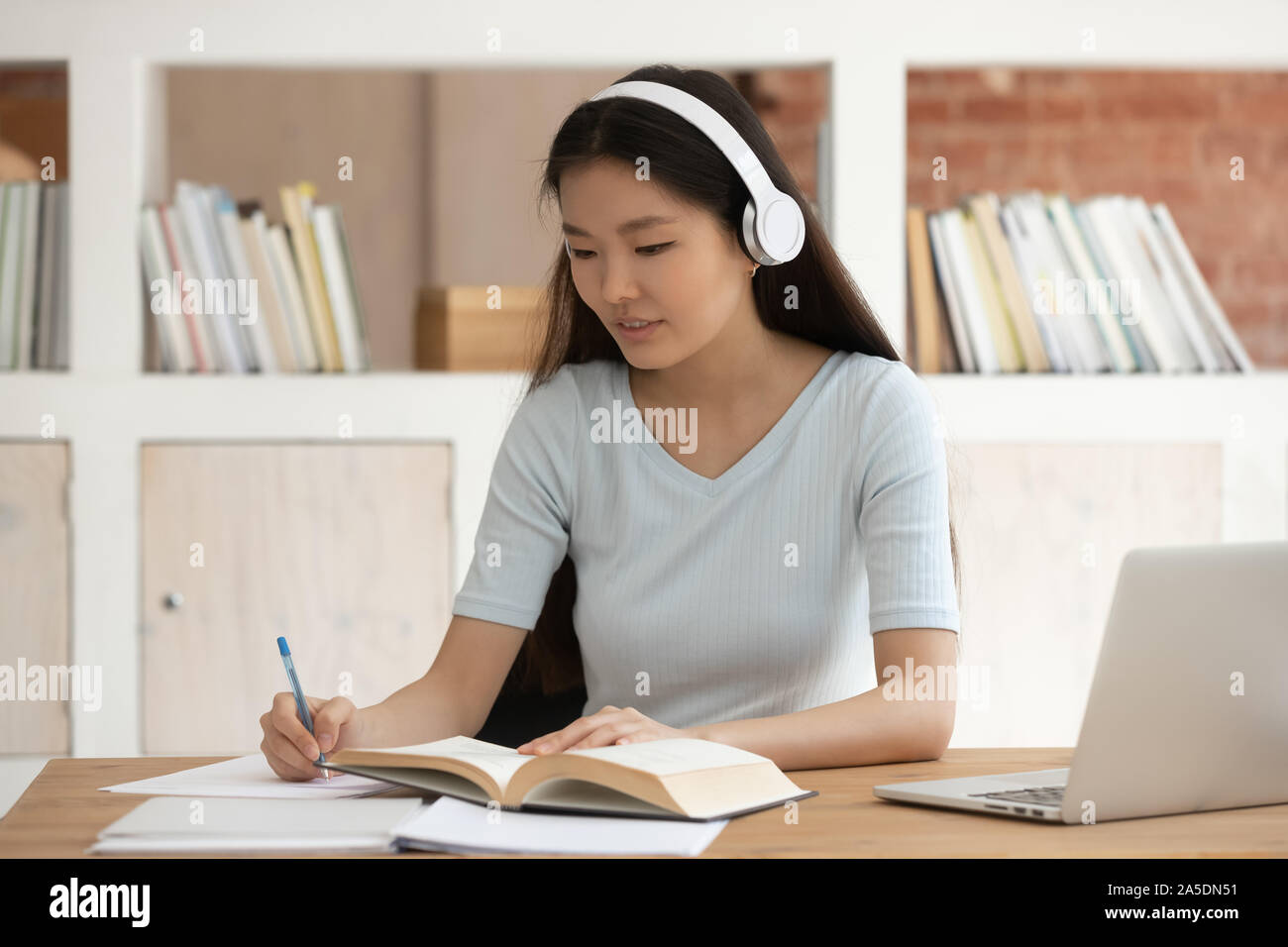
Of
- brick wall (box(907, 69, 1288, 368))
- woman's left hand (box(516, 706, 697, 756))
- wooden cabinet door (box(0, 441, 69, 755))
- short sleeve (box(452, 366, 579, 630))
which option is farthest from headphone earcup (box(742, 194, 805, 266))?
brick wall (box(907, 69, 1288, 368))

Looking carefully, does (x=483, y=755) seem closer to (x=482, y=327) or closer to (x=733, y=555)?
(x=733, y=555)

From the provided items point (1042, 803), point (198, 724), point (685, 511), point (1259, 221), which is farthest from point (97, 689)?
point (1259, 221)

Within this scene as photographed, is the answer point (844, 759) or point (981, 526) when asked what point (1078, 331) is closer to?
point (981, 526)

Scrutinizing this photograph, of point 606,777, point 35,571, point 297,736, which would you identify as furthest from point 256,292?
point 606,777

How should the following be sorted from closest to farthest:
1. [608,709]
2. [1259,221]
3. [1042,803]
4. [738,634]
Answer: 1. [1042,803]
2. [608,709]
3. [738,634]
4. [1259,221]

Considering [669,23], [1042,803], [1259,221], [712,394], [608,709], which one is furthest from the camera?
[1259,221]

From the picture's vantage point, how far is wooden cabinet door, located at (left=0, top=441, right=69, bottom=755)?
2193mm

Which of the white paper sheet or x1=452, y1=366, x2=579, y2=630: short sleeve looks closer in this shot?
the white paper sheet

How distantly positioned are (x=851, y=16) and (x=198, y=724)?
1.60 m

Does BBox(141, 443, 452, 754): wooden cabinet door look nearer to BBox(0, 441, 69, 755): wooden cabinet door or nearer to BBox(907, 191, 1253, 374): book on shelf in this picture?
BBox(0, 441, 69, 755): wooden cabinet door

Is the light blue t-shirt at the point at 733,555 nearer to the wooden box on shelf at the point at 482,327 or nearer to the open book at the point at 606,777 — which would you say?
the open book at the point at 606,777

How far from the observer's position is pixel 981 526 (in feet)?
7.48

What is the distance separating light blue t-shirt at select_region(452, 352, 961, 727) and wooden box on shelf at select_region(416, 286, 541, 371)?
2.66 feet

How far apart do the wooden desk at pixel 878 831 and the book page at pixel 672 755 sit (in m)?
0.05
